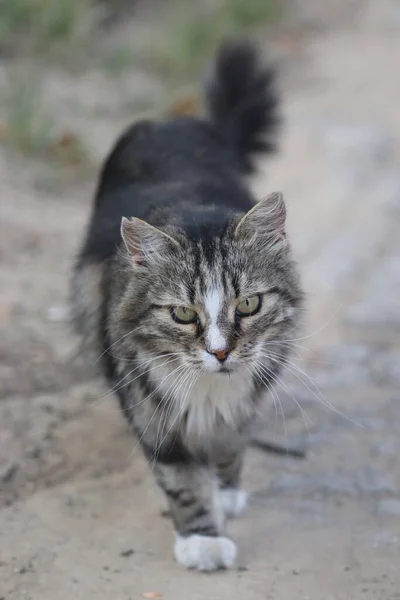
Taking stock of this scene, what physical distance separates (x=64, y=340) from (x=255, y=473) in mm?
1110

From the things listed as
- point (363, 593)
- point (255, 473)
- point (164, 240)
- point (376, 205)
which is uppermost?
point (376, 205)

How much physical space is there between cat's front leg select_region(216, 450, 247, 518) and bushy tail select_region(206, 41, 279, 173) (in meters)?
1.32

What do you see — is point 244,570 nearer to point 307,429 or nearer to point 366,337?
point 307,429

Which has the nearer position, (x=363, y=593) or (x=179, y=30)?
(x=363, y=593)

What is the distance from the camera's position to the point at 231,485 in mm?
3281

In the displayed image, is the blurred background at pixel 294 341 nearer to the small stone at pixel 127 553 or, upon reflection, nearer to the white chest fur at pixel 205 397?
the small stone at pixel 127 553

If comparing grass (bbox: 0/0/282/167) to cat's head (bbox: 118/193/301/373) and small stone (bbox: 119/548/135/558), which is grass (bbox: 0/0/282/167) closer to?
cat's head (bbox: 118/193/301/373)

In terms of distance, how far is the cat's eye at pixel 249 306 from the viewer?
2.66 metres

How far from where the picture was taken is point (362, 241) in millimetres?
5262

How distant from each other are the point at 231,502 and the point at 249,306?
2.86 feet

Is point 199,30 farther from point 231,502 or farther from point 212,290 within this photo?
point 212,290

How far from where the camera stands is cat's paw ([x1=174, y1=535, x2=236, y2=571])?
292cm

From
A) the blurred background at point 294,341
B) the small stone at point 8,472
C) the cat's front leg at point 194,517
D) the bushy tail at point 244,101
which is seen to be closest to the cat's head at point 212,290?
the blurred background at point 294,341

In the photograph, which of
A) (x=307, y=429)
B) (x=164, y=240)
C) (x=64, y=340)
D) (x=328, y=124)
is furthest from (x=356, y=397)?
(x=328, y=124)
